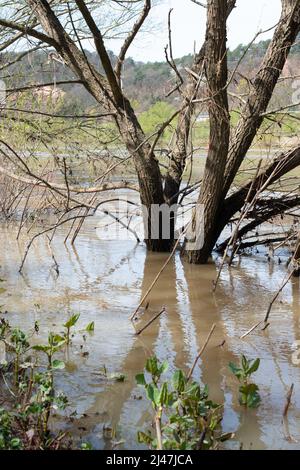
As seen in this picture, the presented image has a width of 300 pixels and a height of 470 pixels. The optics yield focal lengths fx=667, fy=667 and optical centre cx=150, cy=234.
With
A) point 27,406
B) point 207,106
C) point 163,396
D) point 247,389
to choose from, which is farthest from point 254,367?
point 207,106

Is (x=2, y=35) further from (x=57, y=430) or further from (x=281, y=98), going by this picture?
(x=57, y=430)

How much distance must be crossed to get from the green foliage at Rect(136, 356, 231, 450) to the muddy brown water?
0.18 metres

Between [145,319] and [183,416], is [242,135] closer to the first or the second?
[145,319]

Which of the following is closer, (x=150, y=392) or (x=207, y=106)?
(x=150, y=392)

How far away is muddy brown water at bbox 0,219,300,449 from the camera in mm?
3865

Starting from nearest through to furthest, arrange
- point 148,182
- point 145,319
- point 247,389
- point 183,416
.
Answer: point 183,416
point 247,389
point 145,319
point 148,182

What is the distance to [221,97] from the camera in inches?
278

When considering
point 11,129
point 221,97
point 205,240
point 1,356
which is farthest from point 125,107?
point 1,356

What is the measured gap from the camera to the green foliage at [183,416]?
315 centimetres

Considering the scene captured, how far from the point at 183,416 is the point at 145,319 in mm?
2570

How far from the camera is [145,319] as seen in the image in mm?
5906

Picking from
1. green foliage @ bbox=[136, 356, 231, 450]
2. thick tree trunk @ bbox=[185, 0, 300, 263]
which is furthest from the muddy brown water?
thick tree trunk @ bbox=[185, 0, 300, 263]

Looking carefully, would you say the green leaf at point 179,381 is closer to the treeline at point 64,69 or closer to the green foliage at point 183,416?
the green foliage at point 183,416

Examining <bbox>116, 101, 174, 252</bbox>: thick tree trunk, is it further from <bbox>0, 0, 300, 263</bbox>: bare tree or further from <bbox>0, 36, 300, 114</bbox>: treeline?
<bbox>0, 36, 300, 114</bbox>: treeline
